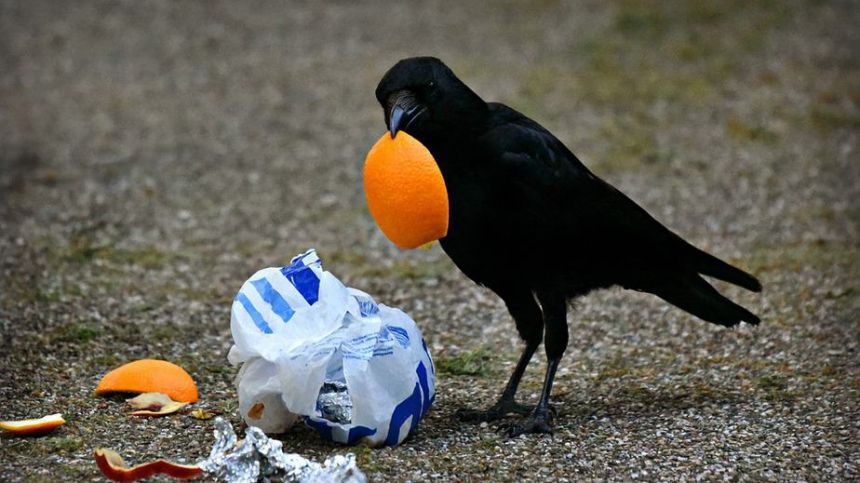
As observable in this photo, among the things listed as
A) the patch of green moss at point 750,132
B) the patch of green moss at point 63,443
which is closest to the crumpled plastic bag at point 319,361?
the patch of green moss at point 63,443

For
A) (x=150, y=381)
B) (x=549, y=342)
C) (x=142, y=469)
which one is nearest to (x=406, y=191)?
(x=549, y=342)

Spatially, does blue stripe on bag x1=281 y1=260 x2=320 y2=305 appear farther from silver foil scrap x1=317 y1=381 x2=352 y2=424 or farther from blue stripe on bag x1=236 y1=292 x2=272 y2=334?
silver foil scrap x1=317 y1=381 x2=352 y2=424

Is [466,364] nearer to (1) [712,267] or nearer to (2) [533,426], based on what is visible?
(2) [533,426]

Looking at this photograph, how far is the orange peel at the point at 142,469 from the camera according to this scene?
10.7 feet

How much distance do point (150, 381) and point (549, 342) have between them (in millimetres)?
1401

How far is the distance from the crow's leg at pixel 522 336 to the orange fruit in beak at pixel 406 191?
1.72 feet

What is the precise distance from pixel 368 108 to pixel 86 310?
382 cm

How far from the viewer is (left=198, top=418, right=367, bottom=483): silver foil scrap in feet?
10.6

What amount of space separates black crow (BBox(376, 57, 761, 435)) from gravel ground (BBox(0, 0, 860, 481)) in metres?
0.39

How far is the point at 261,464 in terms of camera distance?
3299 millimetres

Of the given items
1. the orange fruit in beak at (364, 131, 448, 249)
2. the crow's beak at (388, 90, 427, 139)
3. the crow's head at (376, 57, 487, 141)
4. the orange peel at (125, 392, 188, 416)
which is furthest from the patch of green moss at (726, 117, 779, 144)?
the orange peel at (125, 392, 188, 416)

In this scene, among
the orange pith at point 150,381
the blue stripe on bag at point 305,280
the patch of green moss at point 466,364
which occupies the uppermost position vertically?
the patch of green moss at point 466,364

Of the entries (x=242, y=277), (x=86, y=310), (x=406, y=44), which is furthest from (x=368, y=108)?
(x=86, y=310)

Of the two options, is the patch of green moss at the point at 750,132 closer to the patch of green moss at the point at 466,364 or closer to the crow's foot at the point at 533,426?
the patch of green moss at the point at 466,364
